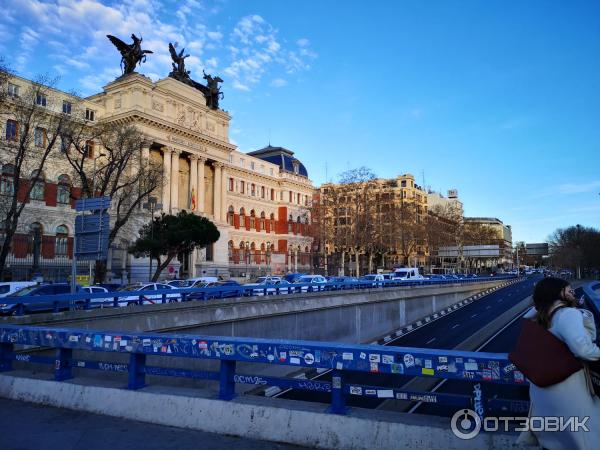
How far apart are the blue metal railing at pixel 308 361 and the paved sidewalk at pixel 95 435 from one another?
0.53 m

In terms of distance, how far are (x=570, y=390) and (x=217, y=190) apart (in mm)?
64260

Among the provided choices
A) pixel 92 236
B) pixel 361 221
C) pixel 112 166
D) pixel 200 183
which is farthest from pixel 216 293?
pixel 361 221

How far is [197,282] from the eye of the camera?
32.5 meters

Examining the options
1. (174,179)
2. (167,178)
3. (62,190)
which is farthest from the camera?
(174,179)

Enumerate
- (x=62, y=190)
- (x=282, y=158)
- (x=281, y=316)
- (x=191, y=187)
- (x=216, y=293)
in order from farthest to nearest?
(x=282, y=158)
(x=191, y=187)
(x=62, y=190)
(x=216, y=293)
(x=281, y=316)

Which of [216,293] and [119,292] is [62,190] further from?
[119,292]

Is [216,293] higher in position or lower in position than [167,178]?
lower

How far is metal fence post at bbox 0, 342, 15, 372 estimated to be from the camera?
7.11 m

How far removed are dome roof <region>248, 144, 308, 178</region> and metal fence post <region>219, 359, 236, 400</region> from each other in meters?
84.3

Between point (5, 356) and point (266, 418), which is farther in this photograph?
point (5, 356)

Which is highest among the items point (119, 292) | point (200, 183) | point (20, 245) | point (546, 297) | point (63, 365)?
point (200, 183)

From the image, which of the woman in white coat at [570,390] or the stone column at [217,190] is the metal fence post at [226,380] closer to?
the woman in white coat at [570,390]

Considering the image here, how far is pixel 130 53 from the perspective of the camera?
55062 millimetres

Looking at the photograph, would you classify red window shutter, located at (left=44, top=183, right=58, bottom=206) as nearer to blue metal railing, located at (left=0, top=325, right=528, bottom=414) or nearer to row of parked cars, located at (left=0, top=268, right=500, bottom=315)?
row of parked cars, located at (left=0, top=268, right=500, bottom=315)
